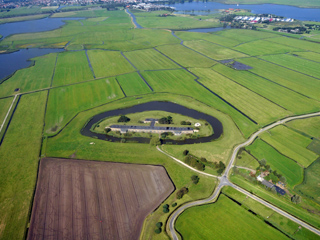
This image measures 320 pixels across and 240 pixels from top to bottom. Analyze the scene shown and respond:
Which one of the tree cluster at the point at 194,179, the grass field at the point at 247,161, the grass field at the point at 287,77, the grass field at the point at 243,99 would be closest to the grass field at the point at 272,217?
the tree cluster at the point at 194,179

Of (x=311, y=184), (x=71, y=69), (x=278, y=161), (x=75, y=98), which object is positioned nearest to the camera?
(x=311, y=184)

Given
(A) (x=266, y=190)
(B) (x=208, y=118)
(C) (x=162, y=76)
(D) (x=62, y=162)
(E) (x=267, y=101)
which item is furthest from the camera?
(C) (x=162, y=76)

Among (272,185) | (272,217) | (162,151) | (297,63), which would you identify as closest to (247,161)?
(272,185)

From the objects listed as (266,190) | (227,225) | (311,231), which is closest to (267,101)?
(266,190)

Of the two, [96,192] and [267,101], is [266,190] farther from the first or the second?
[267,101]

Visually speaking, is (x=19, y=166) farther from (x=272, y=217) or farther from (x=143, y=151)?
(x=272, y=217)

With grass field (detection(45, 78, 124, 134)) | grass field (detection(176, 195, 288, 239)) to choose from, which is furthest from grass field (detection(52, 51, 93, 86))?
grass field (detection(176, 195, 288, 239))

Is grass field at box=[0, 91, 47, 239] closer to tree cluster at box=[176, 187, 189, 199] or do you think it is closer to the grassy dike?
the grassy dike
